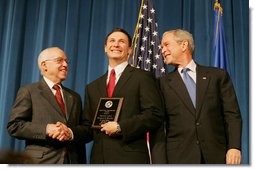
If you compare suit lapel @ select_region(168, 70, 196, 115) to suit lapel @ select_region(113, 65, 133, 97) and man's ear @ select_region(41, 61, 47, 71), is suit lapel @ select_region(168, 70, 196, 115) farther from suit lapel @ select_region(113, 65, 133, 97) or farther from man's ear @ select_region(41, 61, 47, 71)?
man's ear @ select_region(41, 61, 47, 71)

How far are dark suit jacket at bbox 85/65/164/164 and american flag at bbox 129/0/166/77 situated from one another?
4.10 feet

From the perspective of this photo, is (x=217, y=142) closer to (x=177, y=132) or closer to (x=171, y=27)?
(x=177, y=132)

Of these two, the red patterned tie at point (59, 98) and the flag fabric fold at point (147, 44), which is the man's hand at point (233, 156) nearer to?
the red patterned tie at point (59, 98)

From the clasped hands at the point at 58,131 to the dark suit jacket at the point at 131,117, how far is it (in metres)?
0.20

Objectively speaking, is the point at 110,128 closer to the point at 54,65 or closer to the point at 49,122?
the point at 49,122

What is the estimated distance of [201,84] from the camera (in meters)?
2.89

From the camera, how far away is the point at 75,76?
16.3 feet

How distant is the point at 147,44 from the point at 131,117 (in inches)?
67.2

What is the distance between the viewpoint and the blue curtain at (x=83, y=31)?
470cm

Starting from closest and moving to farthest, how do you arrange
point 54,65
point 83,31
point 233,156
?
point 233,156
point 54,65
point 83,31

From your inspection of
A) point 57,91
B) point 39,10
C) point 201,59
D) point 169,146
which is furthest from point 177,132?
point 39,10

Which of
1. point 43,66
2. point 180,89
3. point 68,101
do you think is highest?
point 43,66

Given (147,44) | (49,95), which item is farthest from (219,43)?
(49,95)

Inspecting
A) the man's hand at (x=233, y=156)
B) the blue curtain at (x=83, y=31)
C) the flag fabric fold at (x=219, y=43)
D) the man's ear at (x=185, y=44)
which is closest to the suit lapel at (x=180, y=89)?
the man's ear at (x=185, y=44)
